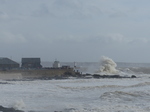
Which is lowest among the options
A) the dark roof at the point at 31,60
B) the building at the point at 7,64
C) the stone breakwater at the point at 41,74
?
the stone breakwater at the point at 41,74

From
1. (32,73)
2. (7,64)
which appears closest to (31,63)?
(7,64)

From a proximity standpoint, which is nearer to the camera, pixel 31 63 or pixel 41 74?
pixel 41 74

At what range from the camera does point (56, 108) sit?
54.4 ft

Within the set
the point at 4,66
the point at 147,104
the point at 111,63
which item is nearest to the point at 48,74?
the point at 4,66

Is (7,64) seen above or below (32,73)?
above

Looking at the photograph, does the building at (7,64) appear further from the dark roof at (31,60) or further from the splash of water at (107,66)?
the splash of water at (107,66)

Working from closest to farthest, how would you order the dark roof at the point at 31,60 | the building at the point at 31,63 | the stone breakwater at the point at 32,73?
the stone breakwater at the point at 32,73
the building at the point at 31,63
the dark roof at the point at 31,60

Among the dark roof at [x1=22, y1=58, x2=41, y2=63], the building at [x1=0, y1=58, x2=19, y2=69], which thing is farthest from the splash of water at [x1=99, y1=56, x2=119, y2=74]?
the building at [x1=0, y1=58, x2=19, y2=69]

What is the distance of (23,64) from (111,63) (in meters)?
16.6

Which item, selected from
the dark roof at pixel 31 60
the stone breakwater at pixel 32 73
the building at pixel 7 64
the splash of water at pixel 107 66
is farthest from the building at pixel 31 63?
the splash of water at pixel 107 66

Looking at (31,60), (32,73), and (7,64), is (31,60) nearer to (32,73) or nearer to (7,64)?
(7,64)

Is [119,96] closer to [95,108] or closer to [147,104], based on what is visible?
[147,104]

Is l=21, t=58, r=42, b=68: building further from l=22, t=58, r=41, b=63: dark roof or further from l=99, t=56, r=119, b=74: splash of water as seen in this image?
l=99, t=56, r=119, b=74: splash of water

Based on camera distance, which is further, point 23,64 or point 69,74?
point 23,64
